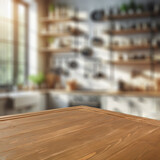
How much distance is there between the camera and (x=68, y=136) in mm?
817

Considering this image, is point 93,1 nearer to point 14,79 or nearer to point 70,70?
point 70,70

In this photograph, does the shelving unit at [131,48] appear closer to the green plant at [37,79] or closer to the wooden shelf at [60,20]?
the wooden shelf at [60,20]

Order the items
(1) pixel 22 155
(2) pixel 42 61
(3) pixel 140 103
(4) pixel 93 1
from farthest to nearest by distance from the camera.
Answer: (2) pixel 42 61
(4) pixel 93 1
(3) pixel 140 103
(1) pixel 22 155

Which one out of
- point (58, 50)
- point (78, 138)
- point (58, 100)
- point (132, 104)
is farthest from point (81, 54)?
point (78, 138)

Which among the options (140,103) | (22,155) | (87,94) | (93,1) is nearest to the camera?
(22,155)

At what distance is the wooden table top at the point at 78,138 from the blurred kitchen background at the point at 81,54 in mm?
2665

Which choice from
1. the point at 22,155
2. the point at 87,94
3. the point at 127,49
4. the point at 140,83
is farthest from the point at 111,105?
the point at 22,155

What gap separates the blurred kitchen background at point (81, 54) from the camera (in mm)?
4031

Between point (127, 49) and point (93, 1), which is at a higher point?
point (93, 1)

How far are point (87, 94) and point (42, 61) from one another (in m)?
1.67

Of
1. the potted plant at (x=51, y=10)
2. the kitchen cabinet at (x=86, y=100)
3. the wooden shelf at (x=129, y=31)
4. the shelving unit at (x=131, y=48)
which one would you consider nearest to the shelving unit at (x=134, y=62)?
the shelving unit at (x=131, y=48)

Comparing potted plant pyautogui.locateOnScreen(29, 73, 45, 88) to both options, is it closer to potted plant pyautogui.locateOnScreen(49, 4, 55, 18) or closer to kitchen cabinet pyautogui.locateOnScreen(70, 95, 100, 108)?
kitchen cabinet pyautogui.locateOnScreen(70, 95, 100, 108)

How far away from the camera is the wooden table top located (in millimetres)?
632

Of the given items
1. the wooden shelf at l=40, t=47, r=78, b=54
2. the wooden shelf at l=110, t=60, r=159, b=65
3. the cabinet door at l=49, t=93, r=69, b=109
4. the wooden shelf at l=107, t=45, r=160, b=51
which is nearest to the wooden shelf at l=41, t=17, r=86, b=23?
the wooden shelf at l=40, t=47, r=78, b=54
